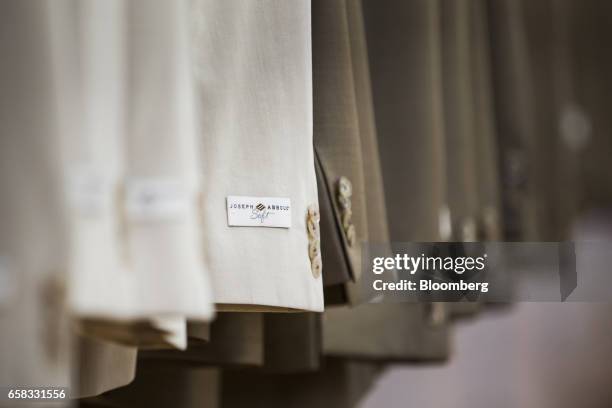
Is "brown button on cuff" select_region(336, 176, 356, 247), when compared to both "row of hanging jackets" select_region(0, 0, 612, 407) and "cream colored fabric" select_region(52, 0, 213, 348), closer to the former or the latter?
"row of hanging jackets" select_region(0, 0, 612, 407)

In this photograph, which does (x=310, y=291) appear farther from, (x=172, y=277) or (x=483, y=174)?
(x=483, y=174)

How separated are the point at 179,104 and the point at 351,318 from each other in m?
0.67

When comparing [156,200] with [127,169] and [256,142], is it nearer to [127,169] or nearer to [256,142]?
[127,169]

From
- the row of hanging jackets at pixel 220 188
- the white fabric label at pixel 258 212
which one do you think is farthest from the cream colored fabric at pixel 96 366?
the white fabric label at pixel 258 212

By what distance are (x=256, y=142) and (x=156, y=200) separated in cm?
19

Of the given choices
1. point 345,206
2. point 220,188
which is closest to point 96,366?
point 220,188

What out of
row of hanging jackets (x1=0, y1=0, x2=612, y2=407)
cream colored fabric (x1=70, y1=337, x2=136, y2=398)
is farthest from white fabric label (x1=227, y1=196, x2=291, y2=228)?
cream colored fabric (x1=70, y1=337, x2=136, y2=398)

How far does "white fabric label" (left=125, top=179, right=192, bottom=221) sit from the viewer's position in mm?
433

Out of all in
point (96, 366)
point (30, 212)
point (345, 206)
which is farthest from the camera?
point (345, 206)

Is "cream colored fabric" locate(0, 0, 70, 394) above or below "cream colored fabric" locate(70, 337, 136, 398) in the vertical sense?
above

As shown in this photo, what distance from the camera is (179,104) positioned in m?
0.46

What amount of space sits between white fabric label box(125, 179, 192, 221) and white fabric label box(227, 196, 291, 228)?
156mm

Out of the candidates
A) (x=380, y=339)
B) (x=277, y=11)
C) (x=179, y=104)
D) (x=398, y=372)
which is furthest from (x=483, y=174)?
(x=179, y=104)

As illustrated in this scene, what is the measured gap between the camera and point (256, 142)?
626 millimetres
